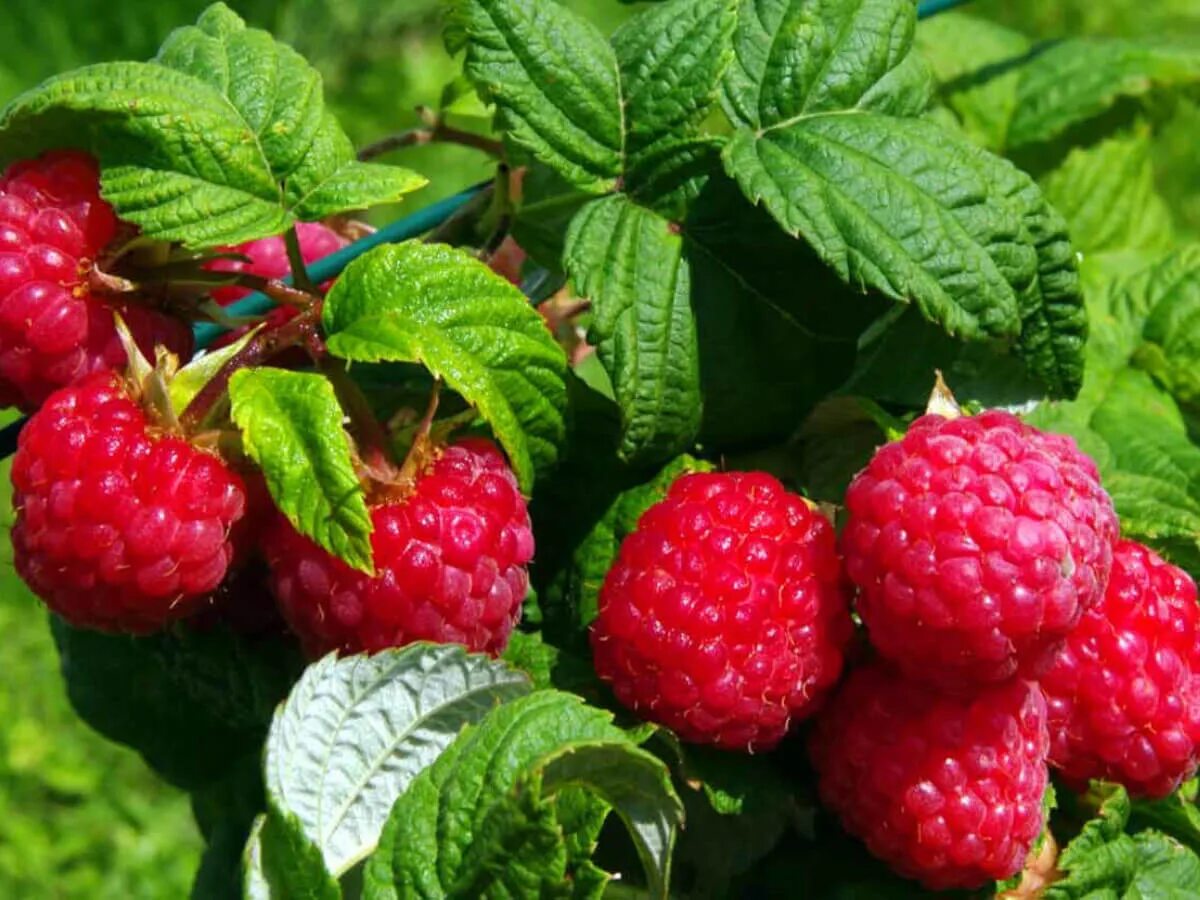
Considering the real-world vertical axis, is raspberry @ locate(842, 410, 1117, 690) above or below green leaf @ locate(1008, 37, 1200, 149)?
above

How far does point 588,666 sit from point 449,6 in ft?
1.53

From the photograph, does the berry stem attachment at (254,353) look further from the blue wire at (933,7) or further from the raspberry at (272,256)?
the blue wire at (933,7)

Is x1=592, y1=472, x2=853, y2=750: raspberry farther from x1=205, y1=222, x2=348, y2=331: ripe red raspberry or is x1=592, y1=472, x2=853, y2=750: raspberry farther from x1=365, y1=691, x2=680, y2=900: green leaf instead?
x1=205, y1=222, x2=348, y2=331: ripe red raspberry

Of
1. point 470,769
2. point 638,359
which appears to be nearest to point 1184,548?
point 638,359

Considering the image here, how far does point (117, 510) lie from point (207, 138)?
0.78ft

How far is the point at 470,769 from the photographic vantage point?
88 cm

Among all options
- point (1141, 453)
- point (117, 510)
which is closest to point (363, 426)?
point (117, 510)

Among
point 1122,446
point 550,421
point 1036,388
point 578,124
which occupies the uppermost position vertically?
point 578,124

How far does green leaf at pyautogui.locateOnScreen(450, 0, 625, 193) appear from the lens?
1.03 m

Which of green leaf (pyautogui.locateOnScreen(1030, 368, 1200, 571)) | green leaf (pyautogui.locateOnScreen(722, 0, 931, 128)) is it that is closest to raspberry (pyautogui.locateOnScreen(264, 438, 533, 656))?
green leaf (pyautogui.locateOnScreen(722, 0, 931, 128))

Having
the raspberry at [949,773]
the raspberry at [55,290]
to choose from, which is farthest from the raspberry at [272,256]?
the raspberry at [949,773]

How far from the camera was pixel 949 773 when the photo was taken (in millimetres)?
957

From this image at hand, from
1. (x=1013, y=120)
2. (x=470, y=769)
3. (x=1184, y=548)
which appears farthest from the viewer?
(x=1013, y=120)

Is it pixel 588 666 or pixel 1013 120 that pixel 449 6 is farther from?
pixel 1013 120
